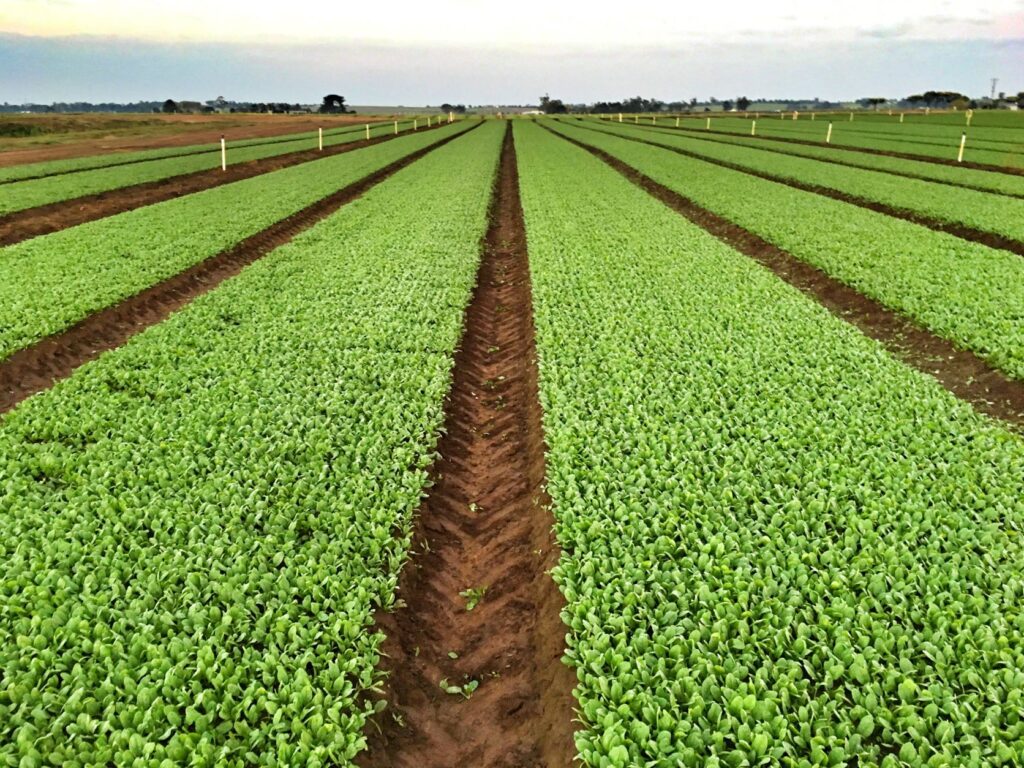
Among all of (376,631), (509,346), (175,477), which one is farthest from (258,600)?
(509,346)

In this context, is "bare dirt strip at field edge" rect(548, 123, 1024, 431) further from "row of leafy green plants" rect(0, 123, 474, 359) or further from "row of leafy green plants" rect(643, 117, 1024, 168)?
"row of leafy green plants" rect(643, 117, 1024, 168)

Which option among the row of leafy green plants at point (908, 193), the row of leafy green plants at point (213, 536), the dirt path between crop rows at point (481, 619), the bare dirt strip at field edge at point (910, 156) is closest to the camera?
the row of leafy green plants at point (213, 536)

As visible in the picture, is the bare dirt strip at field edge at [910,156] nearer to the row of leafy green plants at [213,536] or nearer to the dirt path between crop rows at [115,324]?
the dirt path between crop rows at [115,324]

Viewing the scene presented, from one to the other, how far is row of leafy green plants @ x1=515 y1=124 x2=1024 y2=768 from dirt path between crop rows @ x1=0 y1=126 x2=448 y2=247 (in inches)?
816

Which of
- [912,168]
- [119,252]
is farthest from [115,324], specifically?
[912,168]

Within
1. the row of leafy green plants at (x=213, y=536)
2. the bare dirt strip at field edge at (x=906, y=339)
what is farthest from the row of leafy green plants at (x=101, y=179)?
the bare dirt strip at field edge at (x=906, y=339)

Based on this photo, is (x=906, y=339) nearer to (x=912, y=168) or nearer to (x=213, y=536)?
(x=213, y=536)

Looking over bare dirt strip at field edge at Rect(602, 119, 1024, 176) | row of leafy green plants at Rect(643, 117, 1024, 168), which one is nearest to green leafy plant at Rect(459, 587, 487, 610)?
bare dirt strip at field edge at Rect(602, 119, 1024, 176)

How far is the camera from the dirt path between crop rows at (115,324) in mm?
11559

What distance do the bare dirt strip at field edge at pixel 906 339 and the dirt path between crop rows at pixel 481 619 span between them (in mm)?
7124

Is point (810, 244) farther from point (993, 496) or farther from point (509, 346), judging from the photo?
point (993, 496)

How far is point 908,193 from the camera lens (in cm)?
2891

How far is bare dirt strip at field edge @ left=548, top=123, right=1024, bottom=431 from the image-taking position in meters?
11.0

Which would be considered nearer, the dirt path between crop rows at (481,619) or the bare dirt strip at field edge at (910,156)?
the dirt path between crop rows at (481,619)
